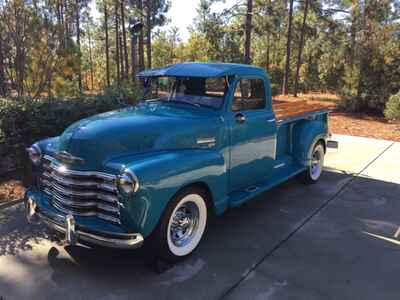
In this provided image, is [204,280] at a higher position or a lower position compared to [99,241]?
lower

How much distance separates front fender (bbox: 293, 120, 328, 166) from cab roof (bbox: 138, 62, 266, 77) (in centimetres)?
131

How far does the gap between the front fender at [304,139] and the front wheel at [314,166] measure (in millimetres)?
184

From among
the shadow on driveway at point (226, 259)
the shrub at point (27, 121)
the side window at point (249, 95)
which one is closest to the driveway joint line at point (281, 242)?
the shadow on driveway at point (226, 259)

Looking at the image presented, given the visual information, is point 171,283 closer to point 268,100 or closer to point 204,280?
point 204,280

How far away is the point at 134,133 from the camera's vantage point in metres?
3.05

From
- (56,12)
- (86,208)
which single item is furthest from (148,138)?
(56,12)

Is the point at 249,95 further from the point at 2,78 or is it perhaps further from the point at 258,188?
the point at 2,78

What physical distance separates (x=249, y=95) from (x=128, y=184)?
218cm

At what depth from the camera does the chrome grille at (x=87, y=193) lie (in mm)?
2742

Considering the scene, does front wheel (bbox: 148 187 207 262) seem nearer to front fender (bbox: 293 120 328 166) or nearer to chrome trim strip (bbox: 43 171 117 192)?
chrome trim strip (bbox: 43 171 117 192)

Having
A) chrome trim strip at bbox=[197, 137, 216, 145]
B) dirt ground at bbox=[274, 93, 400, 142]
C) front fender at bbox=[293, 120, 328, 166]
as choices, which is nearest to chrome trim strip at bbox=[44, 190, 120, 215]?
chrome trim strip at bbox=[197, 137, 216, 145]

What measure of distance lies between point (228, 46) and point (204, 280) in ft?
55.2

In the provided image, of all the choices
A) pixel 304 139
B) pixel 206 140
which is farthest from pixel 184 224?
pixel 304 139

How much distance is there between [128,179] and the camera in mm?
2572
